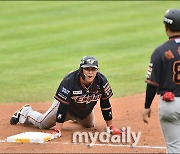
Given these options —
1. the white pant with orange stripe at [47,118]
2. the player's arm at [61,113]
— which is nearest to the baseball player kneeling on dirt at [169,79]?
the player's arm at [61,113]

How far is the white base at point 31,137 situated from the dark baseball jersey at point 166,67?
2375 mm

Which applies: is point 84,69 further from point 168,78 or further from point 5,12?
point 5,12

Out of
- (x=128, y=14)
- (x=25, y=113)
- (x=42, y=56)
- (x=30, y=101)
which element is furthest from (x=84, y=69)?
(x=128, y=14)

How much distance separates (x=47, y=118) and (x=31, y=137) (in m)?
0.90

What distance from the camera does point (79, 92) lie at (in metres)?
8.02

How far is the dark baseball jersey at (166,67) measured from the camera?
5816 mm

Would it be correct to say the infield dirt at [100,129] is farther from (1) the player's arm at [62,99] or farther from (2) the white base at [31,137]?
(1) the player's arm at [62,99]

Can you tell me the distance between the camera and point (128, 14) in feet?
73.8

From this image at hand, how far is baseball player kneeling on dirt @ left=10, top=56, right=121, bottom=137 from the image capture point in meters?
7.87

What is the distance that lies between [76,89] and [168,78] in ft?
7.90

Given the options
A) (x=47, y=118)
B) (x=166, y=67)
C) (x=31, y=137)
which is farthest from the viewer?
(x=47, y=118)

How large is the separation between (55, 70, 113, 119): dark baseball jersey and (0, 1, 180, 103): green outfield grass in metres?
3.31

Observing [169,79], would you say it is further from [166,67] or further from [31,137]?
[31,137]

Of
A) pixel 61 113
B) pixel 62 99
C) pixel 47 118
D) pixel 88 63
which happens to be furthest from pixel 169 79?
pixel 47 118
